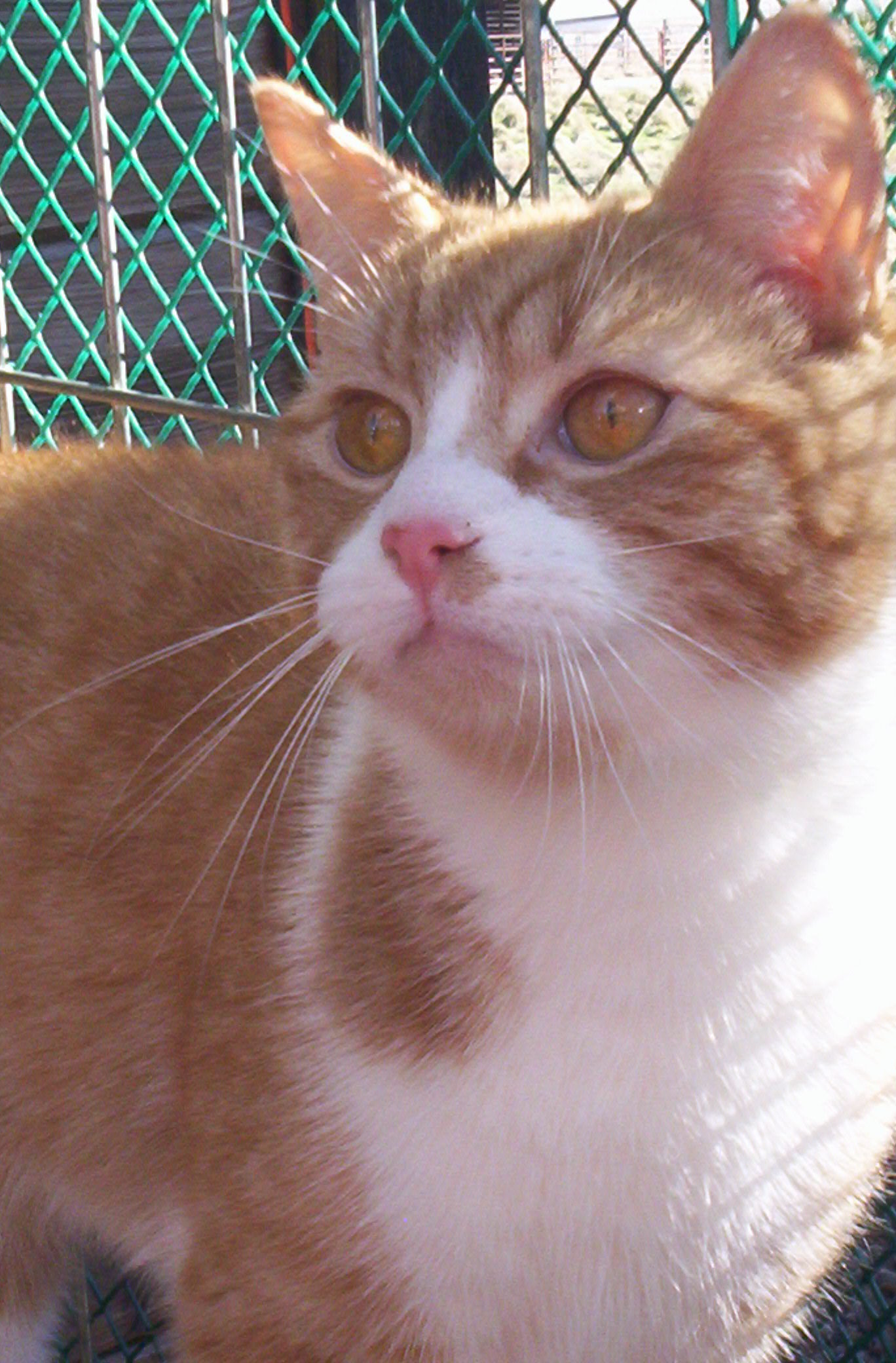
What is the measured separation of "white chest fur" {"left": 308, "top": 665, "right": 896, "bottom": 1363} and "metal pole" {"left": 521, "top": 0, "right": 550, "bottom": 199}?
0.68 meters

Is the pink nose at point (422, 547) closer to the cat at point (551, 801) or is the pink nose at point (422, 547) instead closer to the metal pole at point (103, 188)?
the cat at point (551, 801)

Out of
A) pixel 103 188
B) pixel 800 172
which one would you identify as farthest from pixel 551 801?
pixel 103 188

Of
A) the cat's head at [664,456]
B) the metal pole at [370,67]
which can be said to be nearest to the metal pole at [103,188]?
the metal pole at [370,67]

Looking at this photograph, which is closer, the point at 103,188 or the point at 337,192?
the point at 337,192

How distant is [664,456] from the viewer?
1141 millimetres

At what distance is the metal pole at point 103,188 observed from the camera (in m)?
1.88

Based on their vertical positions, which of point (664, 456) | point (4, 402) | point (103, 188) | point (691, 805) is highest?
point (103, 188)

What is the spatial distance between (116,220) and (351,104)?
0.34 m

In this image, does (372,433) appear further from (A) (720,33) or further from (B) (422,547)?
(A) (720,33)

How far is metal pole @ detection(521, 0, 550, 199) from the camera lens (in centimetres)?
154

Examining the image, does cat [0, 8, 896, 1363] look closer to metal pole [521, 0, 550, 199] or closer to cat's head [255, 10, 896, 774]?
cat's head [255, 10, 896, 774]

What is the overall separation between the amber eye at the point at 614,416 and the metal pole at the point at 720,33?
1.38ft

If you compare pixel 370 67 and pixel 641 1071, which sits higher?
pixel 370 67

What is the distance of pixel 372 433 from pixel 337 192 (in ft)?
0.90
